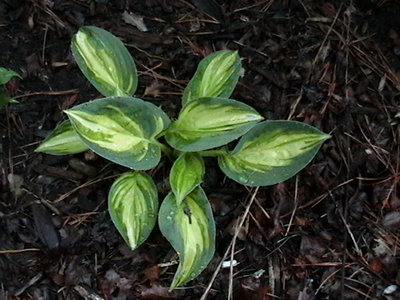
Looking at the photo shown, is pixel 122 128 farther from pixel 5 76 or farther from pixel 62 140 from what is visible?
pixel 5 76

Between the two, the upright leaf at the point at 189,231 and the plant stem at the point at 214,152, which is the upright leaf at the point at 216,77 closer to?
the plant stem at the point at 214,152

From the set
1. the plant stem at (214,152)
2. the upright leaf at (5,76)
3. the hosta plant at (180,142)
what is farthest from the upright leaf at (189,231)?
the upright leaf at (5,76)

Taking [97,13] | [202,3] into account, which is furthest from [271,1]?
[97,13]

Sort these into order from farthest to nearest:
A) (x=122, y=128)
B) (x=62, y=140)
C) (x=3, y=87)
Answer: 1. (x=3, y=87)
2. (x=62, y=140)
3. (x=122, y=128)

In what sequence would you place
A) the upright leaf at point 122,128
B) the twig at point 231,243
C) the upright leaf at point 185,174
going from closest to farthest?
the upright leaf at point 122,128 < the upright leaf at point 185,174 < the twig at point 231,243

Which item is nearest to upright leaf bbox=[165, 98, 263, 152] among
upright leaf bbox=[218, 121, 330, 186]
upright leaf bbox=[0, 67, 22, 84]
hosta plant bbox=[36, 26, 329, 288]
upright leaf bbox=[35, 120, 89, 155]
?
hosta plant bbox=[36, 26, 329, 288]

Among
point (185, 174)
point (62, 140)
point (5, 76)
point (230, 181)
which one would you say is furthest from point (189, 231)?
point (5, 76)

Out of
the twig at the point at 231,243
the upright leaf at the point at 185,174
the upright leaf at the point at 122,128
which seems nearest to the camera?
the upright leaf at the point at 122,128
